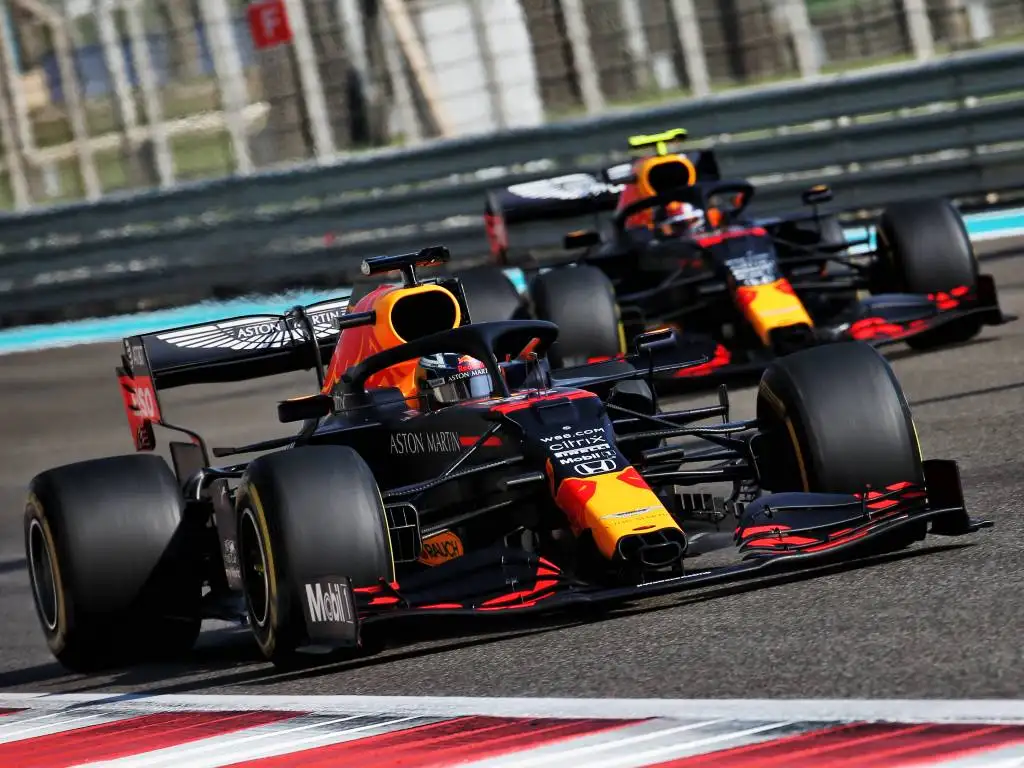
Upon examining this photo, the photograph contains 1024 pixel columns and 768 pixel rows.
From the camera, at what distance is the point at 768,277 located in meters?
12.8

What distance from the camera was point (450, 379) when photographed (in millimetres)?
7777

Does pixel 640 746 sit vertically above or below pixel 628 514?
below

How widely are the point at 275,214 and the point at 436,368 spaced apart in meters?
12.7

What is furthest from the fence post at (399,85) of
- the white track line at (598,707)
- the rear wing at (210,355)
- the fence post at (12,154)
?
the white track line at (598,707)

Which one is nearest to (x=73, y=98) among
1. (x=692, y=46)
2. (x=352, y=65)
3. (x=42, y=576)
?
(x=352, y=65)

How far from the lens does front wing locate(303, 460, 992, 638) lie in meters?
6.42

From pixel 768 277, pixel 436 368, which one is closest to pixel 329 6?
pixel 768 277

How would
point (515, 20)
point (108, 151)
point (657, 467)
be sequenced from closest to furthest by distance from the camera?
point (657, 467), point (515, 20), point (108, 151)

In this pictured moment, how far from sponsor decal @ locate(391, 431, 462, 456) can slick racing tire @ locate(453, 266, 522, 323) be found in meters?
5.16

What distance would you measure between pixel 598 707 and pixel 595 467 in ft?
5.55

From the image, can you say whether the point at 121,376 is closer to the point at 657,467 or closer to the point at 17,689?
the point at 17,689

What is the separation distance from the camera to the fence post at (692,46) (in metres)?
19.5

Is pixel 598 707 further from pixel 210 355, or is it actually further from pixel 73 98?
pixel 73 98

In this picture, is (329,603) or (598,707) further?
(329,603)
